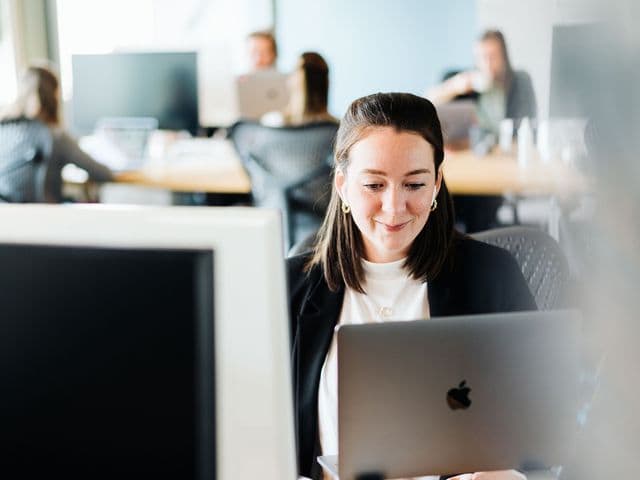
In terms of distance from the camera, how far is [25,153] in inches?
108

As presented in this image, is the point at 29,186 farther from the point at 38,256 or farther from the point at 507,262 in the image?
the point at 38,256

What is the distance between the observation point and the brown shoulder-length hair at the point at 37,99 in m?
2.78

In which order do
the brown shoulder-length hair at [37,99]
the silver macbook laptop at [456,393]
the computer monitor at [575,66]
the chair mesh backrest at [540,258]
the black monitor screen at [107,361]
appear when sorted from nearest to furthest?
the black monitor screen at [107,361], the silver macbook laptop at [456,393], the chair mesh backrest at [540,258], the computer monitor at [575,66], the brown shoulder-length hair at [37,99]

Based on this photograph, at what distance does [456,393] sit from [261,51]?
3460 mm

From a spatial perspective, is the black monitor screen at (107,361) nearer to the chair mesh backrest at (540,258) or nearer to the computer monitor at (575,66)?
the chair mesh backrest at (540,258)

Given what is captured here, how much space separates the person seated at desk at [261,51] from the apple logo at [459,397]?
133 inches


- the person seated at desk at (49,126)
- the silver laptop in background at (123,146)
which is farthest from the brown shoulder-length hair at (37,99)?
the silver laptop in background at (123,146)

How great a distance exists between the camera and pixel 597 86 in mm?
2523

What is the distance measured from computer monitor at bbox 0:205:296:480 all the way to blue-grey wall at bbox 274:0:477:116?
4.31 meters

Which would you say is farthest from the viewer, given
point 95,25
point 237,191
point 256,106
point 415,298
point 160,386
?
point 95,25

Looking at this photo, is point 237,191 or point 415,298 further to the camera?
point 237,191

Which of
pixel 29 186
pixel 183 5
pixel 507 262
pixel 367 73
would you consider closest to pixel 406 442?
pixel 507 262

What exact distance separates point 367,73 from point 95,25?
170 cm

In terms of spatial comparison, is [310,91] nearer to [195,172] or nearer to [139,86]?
[195,172]
